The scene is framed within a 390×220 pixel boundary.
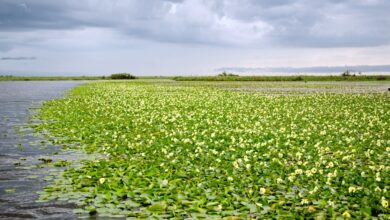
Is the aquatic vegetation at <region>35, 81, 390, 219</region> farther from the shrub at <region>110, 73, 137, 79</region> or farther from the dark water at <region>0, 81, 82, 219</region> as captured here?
the shrub at <region>110, 73, 137, 79</region>

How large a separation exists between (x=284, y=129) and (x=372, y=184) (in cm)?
773

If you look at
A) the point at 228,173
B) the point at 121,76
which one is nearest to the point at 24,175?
the point at 228,173

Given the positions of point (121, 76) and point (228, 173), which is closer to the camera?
point (228, 173)

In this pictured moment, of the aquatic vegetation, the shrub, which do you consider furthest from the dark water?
the shrub

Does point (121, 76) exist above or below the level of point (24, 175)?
above

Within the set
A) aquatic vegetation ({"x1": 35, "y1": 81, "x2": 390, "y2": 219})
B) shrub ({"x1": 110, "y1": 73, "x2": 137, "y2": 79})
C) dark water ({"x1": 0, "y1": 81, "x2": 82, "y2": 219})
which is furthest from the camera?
shrub ({"x1": 110, "y1": 73, "x2": 137, "y2": 79})

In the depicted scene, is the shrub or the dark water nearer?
the dark water

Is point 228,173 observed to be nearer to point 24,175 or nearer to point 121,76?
point 24,175

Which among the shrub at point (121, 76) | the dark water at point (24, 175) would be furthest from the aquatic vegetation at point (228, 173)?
the shrub at point (121, 76)

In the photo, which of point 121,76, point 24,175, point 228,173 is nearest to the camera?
point 228,173

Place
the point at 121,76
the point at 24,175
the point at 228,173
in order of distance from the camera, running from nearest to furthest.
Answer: the point at 228,173, the point at 24,175, the point at 121,76

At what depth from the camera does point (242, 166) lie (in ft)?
35.2

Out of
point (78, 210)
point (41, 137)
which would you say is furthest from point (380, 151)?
point (41, 137)

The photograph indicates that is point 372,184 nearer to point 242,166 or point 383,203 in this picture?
point 383,203
